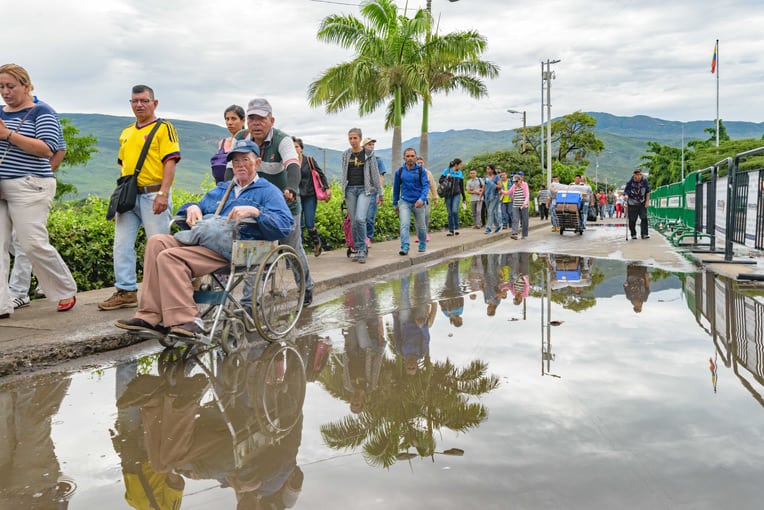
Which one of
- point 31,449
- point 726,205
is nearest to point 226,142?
point 31,449

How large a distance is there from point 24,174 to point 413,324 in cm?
363

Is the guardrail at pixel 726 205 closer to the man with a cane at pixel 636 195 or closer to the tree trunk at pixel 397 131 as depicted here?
the man with a cane at pixel 636 195

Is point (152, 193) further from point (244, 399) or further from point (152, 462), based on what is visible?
point (152, 462)

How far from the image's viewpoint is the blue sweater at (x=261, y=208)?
5.21 metres

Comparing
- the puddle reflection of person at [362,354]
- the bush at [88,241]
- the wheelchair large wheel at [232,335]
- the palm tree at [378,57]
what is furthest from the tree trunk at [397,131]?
the wheelchair large wheel at [232,335]

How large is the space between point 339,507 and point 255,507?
0.33 m

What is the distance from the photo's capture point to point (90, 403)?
4.03 m

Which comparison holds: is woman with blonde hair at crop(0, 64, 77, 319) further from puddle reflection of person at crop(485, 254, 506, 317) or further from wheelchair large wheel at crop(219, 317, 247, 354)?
puddle reflection of person at crop(485, 254, 506, 317)

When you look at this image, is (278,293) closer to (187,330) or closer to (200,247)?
(200,247)

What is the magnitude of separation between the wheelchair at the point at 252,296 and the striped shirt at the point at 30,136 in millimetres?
1507

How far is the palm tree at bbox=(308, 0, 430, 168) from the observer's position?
26.1m

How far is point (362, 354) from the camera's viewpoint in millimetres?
5145

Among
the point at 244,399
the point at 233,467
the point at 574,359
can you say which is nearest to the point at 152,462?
the point at 233,467

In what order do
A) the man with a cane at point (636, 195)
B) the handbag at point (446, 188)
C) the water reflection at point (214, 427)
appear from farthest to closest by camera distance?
the handbag at point (446, 188) → the man with a cane at point (636, 195) → the water reflection at point (214, 427)
